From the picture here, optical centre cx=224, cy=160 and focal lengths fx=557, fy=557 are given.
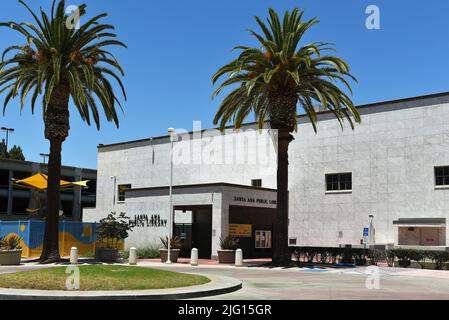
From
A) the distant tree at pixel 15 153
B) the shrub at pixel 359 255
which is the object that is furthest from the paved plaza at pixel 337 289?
the distant tree at pixel 15 153

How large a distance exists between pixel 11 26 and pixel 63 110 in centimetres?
548

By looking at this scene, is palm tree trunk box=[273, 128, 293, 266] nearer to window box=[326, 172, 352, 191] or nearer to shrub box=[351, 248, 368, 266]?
shrub box=[351, 248, 368, 266]

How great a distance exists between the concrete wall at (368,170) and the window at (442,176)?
349 millimetres

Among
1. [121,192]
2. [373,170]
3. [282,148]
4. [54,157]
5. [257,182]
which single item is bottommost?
[121,192]

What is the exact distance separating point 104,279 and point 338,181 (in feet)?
95.5

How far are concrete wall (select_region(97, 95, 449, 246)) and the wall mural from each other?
643 cm

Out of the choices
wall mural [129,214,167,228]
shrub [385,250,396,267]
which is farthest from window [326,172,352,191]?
wall mural [129,214,167,228]

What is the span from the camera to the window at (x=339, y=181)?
4259cm

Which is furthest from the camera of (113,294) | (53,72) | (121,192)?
(121,192)

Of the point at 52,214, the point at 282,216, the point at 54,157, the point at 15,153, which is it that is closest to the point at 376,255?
the point at 282,216

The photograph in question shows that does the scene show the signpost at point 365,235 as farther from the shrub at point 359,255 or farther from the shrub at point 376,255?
the shrub at point 359,255

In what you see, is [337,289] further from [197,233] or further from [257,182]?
[257,182]

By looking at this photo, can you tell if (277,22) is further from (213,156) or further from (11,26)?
(213,156)

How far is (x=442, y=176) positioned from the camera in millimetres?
37906
